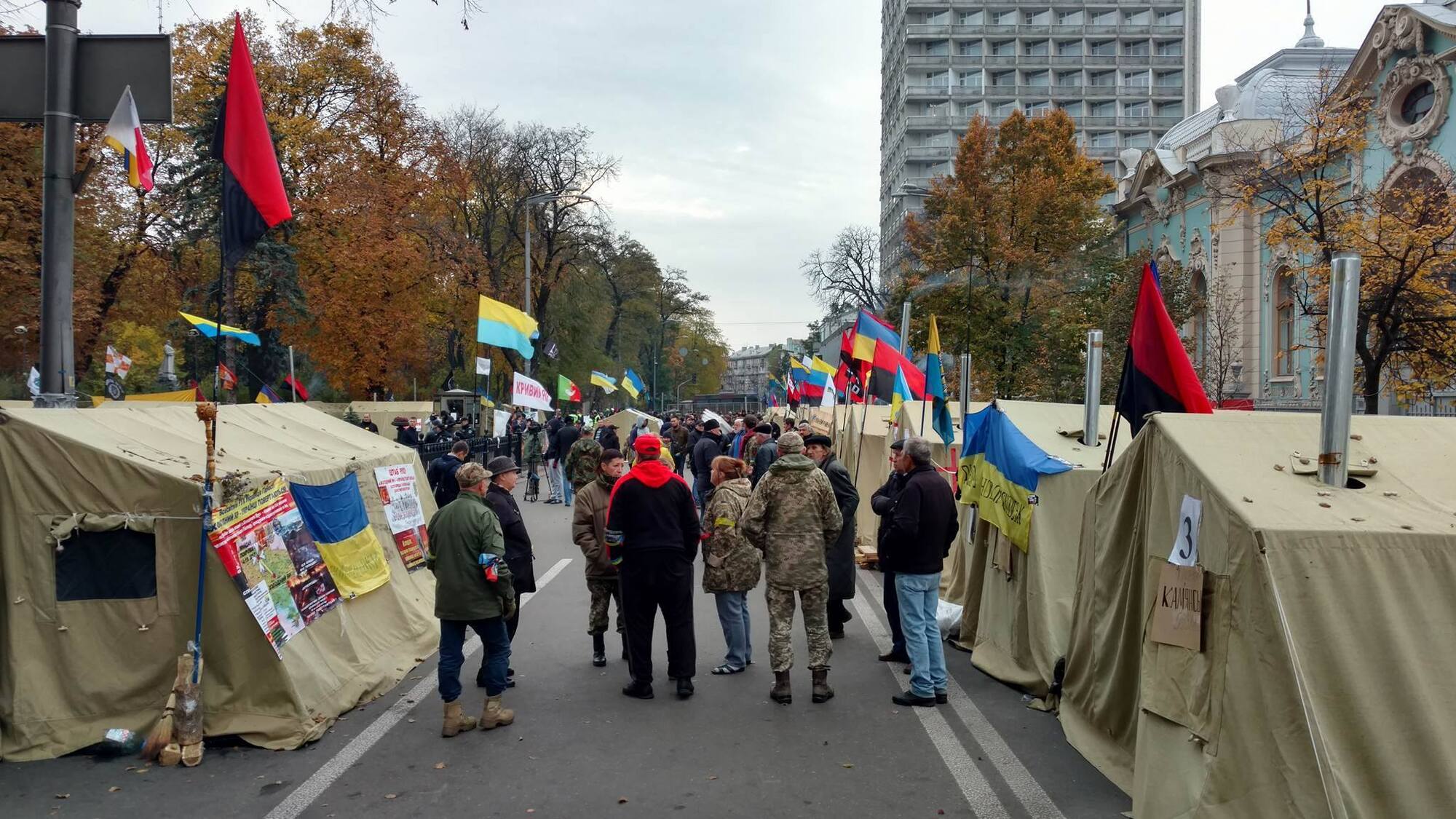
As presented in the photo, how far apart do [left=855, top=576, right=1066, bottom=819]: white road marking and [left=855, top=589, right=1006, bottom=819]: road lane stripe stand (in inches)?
5.1

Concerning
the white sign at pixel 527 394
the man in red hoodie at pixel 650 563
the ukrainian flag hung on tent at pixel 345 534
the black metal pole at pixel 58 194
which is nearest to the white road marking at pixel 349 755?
the ukrainian flag hung on tent at pixel 345 534

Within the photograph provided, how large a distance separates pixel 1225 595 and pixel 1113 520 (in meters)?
1.52

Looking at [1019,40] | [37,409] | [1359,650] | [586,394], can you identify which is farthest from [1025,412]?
[1019,40]

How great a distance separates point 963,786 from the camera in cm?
561

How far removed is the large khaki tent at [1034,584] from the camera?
754 cm

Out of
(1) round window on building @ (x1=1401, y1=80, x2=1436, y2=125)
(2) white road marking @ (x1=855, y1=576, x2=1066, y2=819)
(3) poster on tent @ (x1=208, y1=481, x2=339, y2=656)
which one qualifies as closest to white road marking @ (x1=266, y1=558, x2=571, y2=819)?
(3) poster on tent @ (x1=208, y1=481, x2=339, y2=656)

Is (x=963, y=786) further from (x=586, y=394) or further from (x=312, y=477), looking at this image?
(x=586, y=394)

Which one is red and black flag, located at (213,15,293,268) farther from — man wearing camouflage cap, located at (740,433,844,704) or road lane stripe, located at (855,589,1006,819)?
road lane stripe, located at (855,589,1006,819)

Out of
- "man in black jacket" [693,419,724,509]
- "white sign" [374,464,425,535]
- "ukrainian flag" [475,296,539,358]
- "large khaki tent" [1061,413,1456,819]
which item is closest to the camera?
"large khaki tent" [1061,413,1456,819]

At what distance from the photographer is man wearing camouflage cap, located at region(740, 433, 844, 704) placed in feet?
23.7

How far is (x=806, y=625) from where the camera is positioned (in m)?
7.27

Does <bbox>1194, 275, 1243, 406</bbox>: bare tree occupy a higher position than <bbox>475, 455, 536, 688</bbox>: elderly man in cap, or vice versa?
<bbox>1194, 275, 1243, 406</bbox>: bare tree

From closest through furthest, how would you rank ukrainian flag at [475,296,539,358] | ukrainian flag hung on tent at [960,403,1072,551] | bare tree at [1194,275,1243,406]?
ukrainian flag hung on tent at [960,403,1072,551]
ukrainian flag at [475,296,539,358]
bare tree at [1194,275,1243,406]

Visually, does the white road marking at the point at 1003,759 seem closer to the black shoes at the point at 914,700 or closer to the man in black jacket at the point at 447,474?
the black shoes at the point at 914,700
